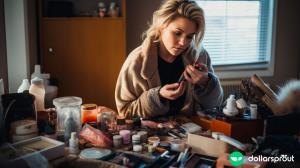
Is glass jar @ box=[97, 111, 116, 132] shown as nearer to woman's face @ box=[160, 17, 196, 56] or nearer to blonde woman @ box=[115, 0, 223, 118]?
blonde woman @ box=[115, 0, 223, 118]

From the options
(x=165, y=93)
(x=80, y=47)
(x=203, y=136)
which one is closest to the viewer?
(x=203, y=136)

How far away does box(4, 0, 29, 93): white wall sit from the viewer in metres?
2.08

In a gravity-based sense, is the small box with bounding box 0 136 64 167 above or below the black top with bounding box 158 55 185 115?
below

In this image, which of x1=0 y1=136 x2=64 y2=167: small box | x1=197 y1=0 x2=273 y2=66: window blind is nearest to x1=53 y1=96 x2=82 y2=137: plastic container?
x1=0 y1=136 x2=64 y2=167: small box

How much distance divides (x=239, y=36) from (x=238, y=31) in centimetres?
5

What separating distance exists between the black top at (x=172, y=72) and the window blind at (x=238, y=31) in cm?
160

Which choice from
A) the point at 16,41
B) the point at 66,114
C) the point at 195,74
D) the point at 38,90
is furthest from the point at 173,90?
the point at 16,41

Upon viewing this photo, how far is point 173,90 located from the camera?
147 centimetres

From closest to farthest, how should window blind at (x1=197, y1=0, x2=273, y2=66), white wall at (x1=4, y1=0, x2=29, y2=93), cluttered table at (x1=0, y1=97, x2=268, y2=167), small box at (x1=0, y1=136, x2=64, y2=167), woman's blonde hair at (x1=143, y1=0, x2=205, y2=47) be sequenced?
1. small box at (x1=0, y1=136, x2=64, y2=167)
2. cluttered table at (x1=0, y1=97, x2=268, y2=167)
3. woman's blonde hair at (x1=143, y1=0, x2=205, y2=47)
4. white wall at (x1=4, y1=0, x2=29, y2=93)
5. window blind at (x1=197, y1=0, x2=273, y2=66)

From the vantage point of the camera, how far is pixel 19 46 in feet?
6.92

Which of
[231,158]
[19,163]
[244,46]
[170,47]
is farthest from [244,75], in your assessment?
[19,163]

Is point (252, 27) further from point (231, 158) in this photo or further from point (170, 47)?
point (231, 158)

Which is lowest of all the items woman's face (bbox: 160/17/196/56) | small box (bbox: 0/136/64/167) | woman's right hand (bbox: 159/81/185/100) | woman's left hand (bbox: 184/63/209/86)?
small box (bbox: 0/136/64/167)

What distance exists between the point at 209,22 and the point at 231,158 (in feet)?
8.15
